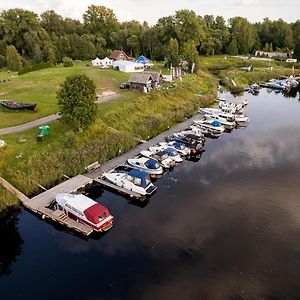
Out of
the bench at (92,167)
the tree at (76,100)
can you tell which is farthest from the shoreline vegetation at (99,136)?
the tree at (76,100)

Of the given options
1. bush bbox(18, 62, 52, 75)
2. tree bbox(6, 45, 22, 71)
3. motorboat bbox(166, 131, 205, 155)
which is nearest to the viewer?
motorboat bbox(166, 131, 205, 155)

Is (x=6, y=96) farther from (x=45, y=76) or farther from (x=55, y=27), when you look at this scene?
(x=55, y=27)

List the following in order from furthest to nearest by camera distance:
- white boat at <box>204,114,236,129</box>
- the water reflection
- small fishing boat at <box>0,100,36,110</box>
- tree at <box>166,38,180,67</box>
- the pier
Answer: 1. tree at <box>166,38,180,67</box>
2. white boat at <box>204,114,236,129</box>
3. small fishing boat at <box>0,100,36,110</box>
4. the pier
5. the water reflection

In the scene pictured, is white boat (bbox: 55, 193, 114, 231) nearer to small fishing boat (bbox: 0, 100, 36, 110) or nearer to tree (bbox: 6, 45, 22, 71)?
small fishing boat (bbox: 0, 100, 36, 110)

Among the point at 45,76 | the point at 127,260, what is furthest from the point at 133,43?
the point at 127,260

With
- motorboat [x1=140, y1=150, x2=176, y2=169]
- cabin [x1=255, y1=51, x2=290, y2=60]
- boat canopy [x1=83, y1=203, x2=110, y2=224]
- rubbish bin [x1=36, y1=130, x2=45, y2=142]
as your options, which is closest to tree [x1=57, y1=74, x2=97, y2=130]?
rubbish bin [x1=36, y1=130, x2=45, y2=142]

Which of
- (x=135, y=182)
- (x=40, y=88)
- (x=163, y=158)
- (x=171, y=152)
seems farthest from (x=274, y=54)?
(x=135, y=182)

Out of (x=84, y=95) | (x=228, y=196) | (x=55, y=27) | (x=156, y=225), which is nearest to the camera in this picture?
(x=156, y=225)
